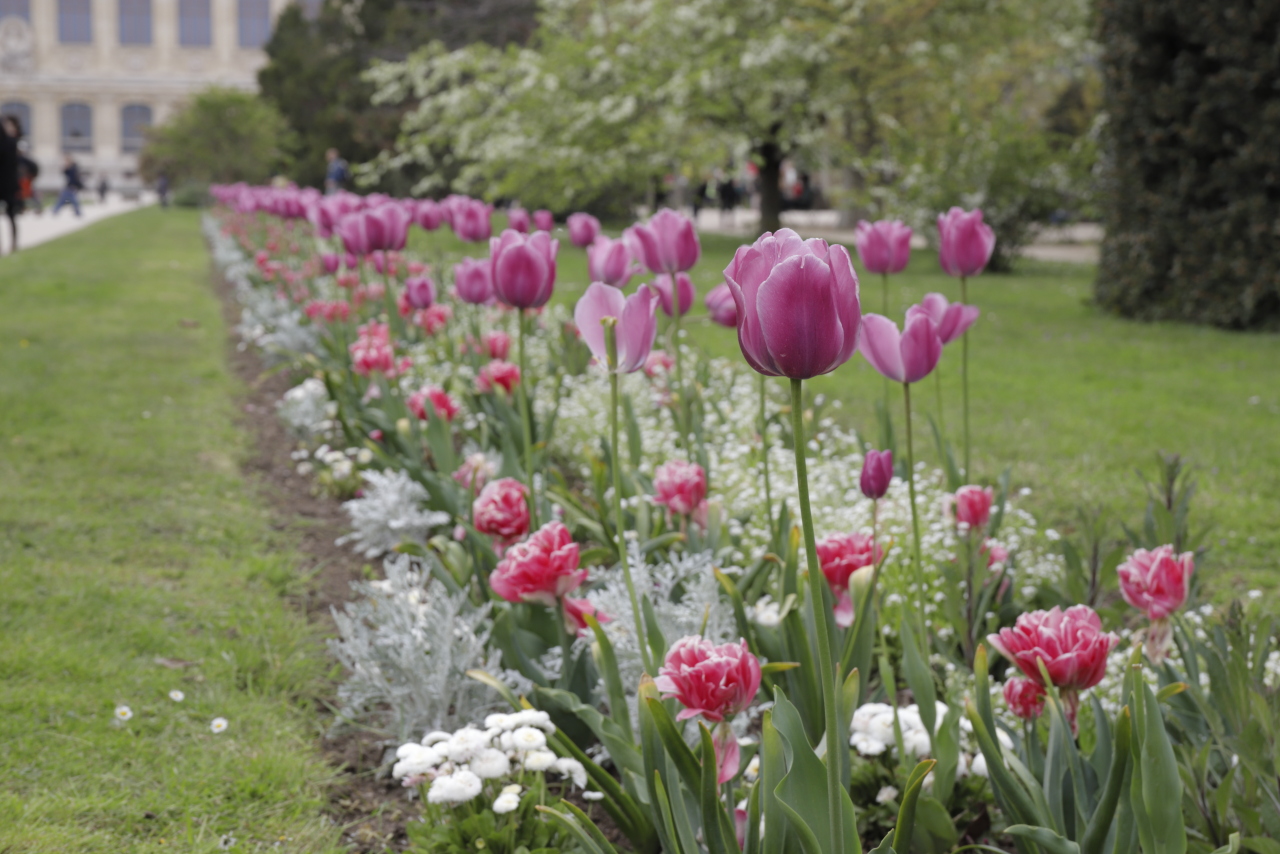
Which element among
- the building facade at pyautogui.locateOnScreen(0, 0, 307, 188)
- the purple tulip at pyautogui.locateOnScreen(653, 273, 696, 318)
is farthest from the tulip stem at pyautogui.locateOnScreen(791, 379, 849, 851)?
the building facade at pyautogui.locateOnScreen(0, 0, 307, 188)

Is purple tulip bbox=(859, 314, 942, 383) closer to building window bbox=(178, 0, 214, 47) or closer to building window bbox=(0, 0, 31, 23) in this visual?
building window bbox=(178, 0, 214, 47)

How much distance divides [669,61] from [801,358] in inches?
569

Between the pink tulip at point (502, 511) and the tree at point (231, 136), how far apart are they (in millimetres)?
30183

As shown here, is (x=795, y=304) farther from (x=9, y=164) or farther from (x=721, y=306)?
(x=9, y=164)

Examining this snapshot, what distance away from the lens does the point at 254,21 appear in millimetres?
68250

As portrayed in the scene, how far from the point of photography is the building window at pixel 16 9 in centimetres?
6625

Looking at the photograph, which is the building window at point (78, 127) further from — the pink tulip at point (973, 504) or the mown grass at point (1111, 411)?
the pink tulip at point (973, 504)

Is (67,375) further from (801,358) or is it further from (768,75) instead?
(768,75)

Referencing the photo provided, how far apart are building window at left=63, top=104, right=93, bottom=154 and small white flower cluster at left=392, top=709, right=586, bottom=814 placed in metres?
74.2

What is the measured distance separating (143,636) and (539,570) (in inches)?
61.6

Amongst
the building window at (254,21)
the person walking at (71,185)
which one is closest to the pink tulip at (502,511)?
the person walking at (71,185)

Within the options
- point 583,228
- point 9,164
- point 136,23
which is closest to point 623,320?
point 583,228

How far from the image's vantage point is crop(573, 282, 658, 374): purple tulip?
167cm

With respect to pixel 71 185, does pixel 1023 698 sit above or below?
below
